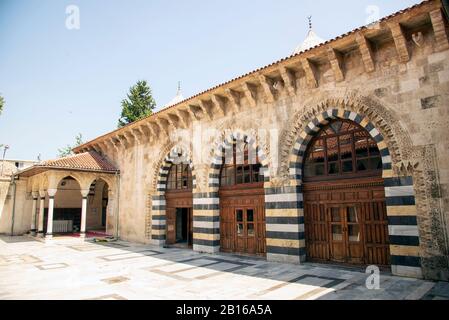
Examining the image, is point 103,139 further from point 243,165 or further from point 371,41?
point 371,41

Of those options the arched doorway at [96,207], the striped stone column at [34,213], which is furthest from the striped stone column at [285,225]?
the arched doorway at [96,207]

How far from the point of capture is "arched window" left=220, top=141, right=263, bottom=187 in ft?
31.0

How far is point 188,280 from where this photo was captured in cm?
644

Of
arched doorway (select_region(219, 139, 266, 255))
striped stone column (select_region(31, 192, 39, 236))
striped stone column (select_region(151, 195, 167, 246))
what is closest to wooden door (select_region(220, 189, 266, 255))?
arched doorway (select_region(219, 139, 266, 255))

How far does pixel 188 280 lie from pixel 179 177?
6.31 m

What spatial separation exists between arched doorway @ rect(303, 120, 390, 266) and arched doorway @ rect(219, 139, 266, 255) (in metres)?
1.61

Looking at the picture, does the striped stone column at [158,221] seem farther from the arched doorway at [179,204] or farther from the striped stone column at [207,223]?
the striped stone column at [207,223]

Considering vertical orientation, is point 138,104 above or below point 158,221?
above

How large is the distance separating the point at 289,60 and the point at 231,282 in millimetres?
5772

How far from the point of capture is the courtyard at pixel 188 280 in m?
5.20

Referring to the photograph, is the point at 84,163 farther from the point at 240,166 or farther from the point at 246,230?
the point at 246,230

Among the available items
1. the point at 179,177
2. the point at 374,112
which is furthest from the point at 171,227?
the point at 374,112

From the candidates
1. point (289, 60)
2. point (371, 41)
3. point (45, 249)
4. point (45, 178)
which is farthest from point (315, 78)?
point (45, 178)

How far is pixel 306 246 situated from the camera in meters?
7.96
